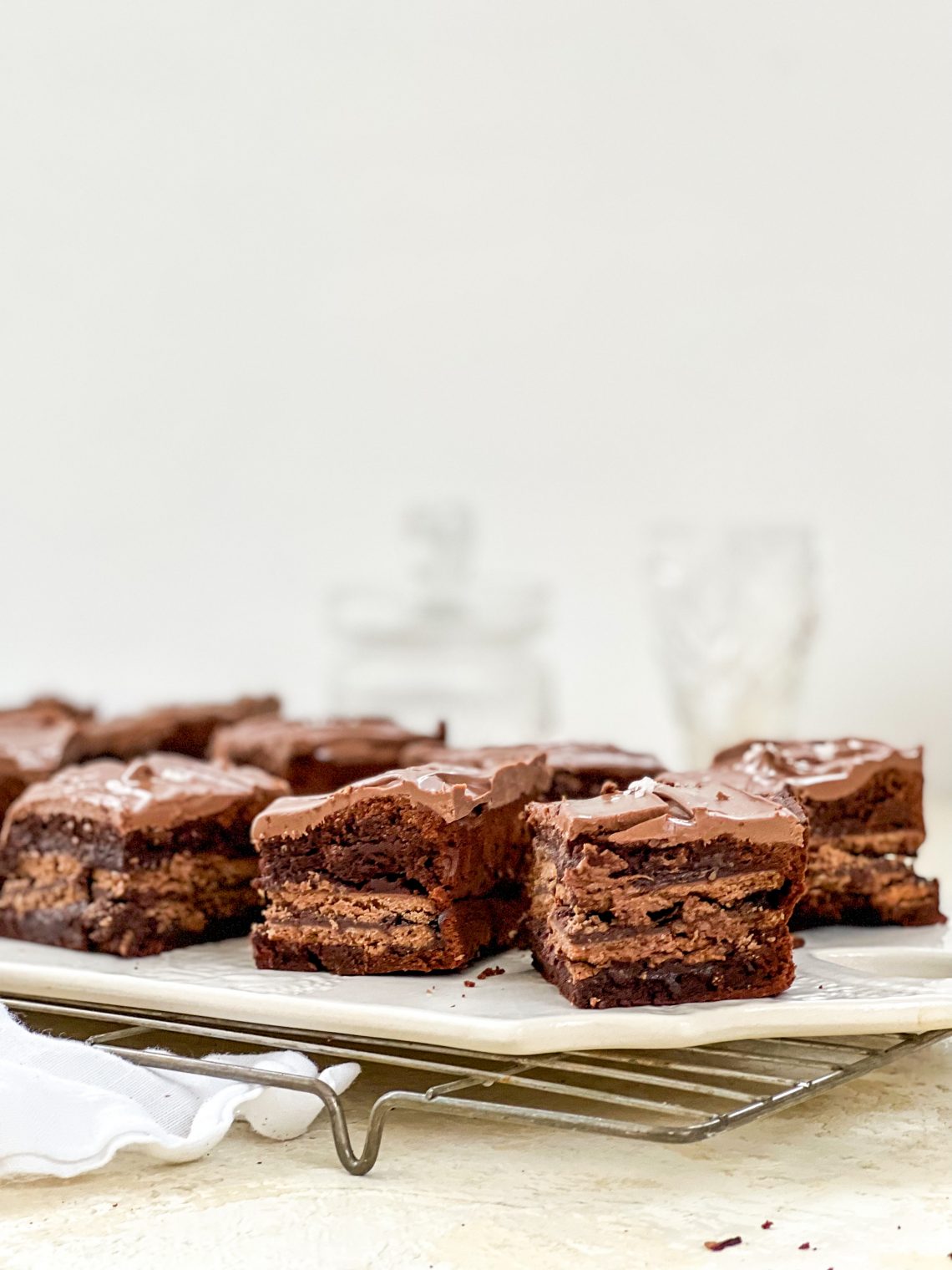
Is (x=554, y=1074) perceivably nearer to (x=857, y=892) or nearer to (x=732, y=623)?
(x=857, y=892)

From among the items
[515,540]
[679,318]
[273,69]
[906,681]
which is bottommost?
[906,681]

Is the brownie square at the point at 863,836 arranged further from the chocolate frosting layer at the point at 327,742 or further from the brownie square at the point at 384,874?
the chocolate frosting layer at the point at 327,742

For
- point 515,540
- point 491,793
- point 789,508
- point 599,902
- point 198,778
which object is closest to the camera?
point 599,902

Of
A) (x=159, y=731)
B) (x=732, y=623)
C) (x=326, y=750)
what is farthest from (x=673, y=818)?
(x=732, y=623)

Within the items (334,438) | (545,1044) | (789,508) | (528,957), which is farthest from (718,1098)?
(334,438)

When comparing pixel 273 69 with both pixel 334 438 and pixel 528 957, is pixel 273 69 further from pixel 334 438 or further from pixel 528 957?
pixel 528 957

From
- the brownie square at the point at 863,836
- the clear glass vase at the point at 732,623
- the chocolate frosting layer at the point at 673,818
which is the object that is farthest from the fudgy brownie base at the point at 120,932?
the clear glass vase at the point at 732,623

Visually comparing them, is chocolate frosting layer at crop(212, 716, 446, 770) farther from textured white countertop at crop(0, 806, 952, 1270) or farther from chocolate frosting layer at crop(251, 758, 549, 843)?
textured white countertop at crop(0, 806, 952, 1270)
